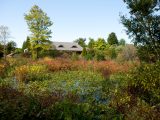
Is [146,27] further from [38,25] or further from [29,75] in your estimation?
[38,25]

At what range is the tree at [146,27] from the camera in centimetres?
1008

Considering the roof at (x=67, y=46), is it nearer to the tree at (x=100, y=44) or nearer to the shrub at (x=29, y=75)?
the tree at (x=100, y=44)

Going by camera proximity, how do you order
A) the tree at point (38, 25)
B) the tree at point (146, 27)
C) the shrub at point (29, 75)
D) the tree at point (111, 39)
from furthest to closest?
1. the tree at point (111, 39)
2. the tree at point (38, 25)
3. the shrub at point (29, 75)
4. the tree at point (146, 27)

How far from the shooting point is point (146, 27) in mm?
10234

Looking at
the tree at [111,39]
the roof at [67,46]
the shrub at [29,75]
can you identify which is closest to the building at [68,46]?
the roof at [67,46]

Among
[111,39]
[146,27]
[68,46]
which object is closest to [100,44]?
[68,46]

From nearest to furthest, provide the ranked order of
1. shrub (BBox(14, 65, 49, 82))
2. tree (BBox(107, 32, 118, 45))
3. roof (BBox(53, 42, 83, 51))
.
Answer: shrub (BBox(14, 65, 49, 82)) → roof (BBox(53, 42, 83, 51)) → tree (BBox(107, 32, 118, 45))

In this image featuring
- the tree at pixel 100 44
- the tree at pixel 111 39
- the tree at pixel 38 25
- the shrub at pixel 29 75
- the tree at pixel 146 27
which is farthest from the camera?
the tree at pixel 111 39

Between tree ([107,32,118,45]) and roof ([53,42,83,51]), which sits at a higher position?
tree ([107,32,118,45])

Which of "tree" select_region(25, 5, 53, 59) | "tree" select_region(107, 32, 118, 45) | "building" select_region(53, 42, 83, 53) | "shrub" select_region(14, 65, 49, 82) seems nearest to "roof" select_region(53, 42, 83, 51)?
"building" select_region(53, 42, 83, 53)

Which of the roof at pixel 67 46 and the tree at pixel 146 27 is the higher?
the tree at pixel 146 27

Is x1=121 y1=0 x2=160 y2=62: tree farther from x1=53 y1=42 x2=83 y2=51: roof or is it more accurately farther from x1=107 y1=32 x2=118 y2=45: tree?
x1=107 y1=32 x2=118 y2=45: tree

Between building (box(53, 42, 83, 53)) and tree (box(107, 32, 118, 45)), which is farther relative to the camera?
tree (box(107, 32, 118, 45))

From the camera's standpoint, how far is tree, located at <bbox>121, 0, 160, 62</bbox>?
10078mm
